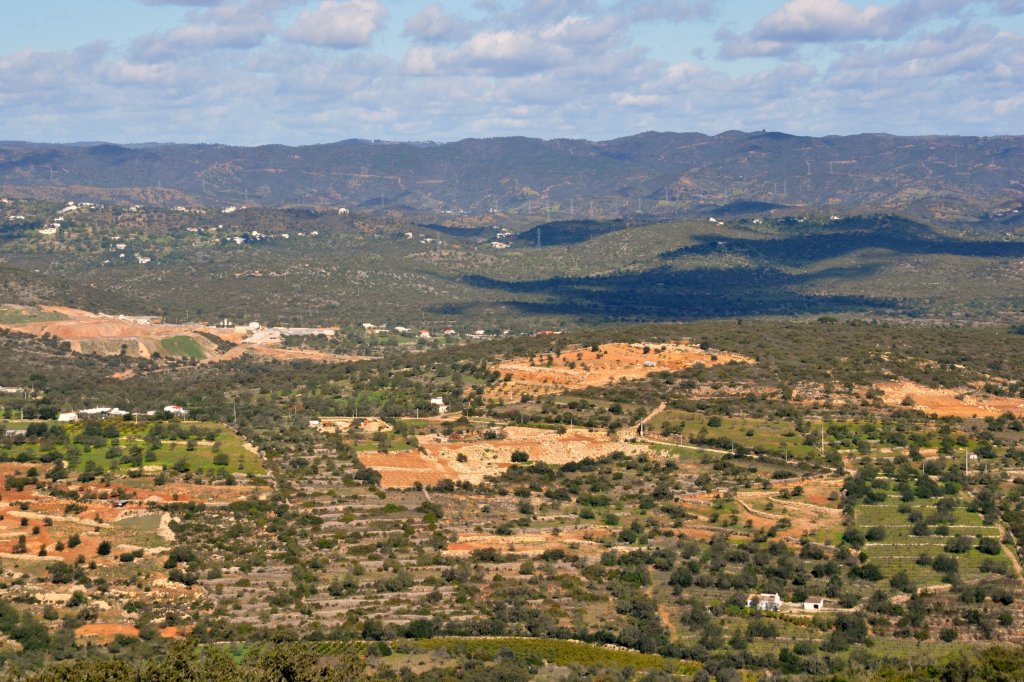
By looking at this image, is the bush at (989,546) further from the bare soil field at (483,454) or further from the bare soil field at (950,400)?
the bare soil field at (950,400)

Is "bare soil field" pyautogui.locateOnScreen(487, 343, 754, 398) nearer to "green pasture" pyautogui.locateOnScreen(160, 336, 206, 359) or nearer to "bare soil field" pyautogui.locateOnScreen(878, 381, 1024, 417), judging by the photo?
"bare soil field" pyautogui.locateOnScreen(878, 381, 1024, 417)

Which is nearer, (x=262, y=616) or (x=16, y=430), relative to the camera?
(x=262, y=616)

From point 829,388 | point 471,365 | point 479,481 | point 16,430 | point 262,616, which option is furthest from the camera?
point 471,365

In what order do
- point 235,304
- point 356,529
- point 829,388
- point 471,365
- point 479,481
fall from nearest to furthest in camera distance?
point 356,529, point 479,481, point 829,388, point 471,365, point 235,304

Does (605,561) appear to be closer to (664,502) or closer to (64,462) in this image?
(664,502)

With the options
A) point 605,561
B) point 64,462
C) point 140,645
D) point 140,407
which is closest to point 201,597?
point 140,645
